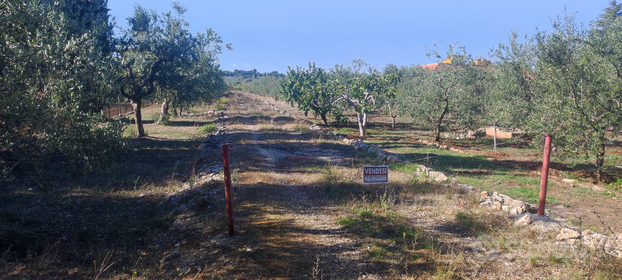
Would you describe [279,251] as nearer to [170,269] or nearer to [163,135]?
[170,269]

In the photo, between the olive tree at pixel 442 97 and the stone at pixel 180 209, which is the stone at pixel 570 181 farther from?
the stone at pixel 180 209

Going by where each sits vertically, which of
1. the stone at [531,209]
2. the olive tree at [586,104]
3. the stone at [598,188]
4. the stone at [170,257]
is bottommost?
the stone at [598,188]

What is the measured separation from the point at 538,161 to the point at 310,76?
18.8m

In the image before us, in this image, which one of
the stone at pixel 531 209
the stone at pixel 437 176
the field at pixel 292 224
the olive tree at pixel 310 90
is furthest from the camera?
the olive tree at pixel 310 90

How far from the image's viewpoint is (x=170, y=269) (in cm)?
546

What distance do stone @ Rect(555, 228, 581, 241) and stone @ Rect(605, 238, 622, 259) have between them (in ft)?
1.35

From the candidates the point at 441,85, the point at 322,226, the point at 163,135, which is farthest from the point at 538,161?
the point at 163,135

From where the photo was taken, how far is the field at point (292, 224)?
539 cm

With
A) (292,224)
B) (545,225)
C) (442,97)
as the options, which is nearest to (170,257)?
(292,224)

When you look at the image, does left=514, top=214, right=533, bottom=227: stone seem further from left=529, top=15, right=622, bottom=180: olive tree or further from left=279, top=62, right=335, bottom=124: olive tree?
left=279, top=62, right=335, bottom=124: olive tree

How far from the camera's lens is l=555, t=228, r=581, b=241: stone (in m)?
6.09


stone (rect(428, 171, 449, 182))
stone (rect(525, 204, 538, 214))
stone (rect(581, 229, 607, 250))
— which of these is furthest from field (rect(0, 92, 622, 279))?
stone (rect(525, 204, 538, 214))

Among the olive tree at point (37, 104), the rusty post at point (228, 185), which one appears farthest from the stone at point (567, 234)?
the olive tree at point (37, 104)

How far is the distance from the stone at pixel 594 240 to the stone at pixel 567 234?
0.10 meters
